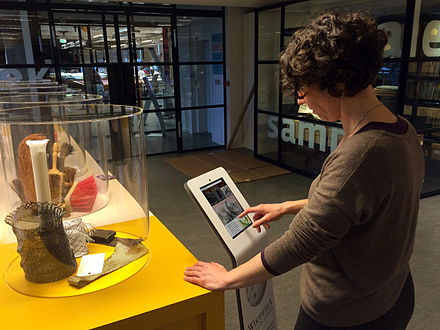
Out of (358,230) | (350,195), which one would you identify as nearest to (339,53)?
(350,195)

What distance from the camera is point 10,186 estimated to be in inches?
40.6

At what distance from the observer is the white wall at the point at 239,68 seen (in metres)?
6.19

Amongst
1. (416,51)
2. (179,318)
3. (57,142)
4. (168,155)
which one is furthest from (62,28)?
(179,318)

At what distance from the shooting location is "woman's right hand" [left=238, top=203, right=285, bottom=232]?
1218 millimetres

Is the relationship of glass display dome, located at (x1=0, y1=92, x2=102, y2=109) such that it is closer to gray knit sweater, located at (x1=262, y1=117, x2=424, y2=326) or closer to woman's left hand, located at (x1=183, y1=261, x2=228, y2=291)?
woman's left hand, located at (x1=183, y1=261, x2=228, y2=291)

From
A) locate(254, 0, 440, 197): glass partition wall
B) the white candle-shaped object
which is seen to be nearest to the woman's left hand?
the white candle-shaped object

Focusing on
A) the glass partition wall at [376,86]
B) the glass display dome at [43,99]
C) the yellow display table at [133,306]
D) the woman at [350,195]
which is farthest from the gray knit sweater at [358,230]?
the glass partition wall at [376,86]

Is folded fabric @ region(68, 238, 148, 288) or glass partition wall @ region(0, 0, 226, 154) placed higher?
glass partition wall @ region(0, 0, 226, 154)

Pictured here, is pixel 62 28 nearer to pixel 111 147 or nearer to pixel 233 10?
pixel 233 10

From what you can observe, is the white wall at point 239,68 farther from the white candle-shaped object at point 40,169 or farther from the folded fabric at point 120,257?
the white candle-shaped object at point 40,169

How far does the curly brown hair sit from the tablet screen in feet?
1.57

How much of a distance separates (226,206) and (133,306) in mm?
A: 458

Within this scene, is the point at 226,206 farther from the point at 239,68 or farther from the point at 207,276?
the point at 239,68

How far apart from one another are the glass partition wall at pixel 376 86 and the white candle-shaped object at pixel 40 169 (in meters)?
2.02
